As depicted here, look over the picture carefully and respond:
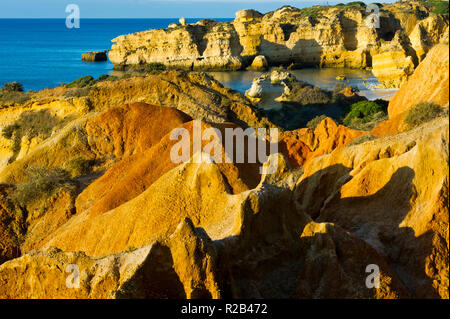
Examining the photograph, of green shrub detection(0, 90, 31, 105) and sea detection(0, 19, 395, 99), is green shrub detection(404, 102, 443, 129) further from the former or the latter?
sea detection(0, 19, 395, 99)

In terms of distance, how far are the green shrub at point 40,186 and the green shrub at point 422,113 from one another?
13.1m

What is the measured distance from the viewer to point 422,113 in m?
12.6

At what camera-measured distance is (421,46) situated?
45875 millimetres

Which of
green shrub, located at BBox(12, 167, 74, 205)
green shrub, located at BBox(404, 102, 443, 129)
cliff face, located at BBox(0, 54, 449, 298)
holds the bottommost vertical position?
green shrub, located at BBox(12, 167, 74, 205)

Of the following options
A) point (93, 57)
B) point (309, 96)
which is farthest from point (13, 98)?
point (93, 57)

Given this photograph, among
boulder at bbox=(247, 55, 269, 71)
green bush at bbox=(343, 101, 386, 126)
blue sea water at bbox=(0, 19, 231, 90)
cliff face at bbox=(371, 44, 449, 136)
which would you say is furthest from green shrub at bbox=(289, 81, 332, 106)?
blue sea water at bbox=(0, 19, 231, 90)

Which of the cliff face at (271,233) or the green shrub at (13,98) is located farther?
the green shrub at (13,98)

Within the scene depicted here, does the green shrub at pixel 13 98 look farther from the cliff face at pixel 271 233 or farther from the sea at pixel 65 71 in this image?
the sea at pixel 65 71

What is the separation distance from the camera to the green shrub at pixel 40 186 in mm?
19531

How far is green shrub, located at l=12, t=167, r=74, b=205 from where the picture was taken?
64.1ft

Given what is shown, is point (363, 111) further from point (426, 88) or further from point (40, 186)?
point (40, 186)

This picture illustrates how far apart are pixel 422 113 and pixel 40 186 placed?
1420cm

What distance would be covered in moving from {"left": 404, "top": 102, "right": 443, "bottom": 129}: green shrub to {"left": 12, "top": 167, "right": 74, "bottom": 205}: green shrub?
1311cm

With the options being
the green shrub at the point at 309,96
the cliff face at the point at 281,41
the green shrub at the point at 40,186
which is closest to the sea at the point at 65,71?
the green shrub at the point at 309,96
